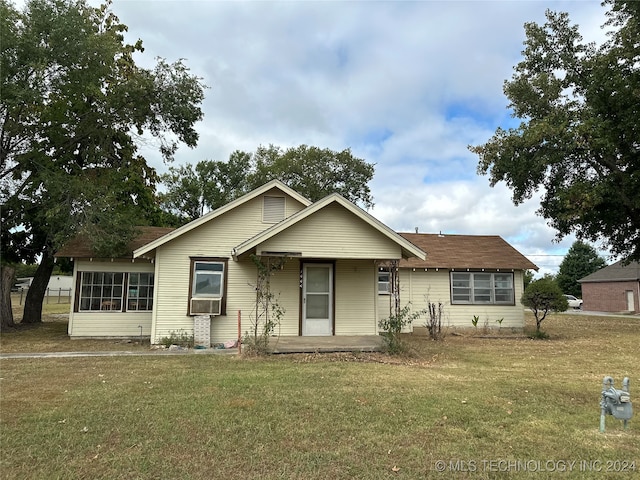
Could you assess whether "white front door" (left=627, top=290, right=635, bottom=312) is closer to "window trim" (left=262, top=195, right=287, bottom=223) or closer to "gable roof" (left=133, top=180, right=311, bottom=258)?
"gable roof" (left=133, top=180, right=311, bottom=258)

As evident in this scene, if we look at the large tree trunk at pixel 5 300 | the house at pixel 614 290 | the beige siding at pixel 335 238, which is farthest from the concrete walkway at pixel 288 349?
the house at pixel 614 290

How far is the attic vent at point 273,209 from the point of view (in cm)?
1314

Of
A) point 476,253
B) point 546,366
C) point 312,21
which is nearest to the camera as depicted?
point 546,366

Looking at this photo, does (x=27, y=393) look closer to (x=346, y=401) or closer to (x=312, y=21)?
(x=346, y=401)

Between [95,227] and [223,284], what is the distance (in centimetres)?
464

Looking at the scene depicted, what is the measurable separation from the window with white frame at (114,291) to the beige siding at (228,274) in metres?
2.40

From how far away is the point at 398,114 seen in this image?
15914 millimetres

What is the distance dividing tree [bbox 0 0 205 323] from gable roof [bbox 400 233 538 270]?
10888 mm

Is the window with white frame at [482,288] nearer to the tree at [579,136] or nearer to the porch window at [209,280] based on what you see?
the tree at [579,136]

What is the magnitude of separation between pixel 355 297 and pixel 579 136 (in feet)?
36.0

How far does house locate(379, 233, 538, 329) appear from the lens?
54.7 ft

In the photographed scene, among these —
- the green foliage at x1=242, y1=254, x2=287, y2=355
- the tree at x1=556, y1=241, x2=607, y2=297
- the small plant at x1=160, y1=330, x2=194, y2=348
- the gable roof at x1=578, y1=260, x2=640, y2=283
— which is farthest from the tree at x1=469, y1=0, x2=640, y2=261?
the tree at x1=556, y1=241, x2=607, y2=297

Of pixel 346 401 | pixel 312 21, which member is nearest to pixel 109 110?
pixel 312 21

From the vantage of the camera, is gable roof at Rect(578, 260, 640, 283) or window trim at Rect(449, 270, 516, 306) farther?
gable roof at Rect(578, 260, 640, 283)
